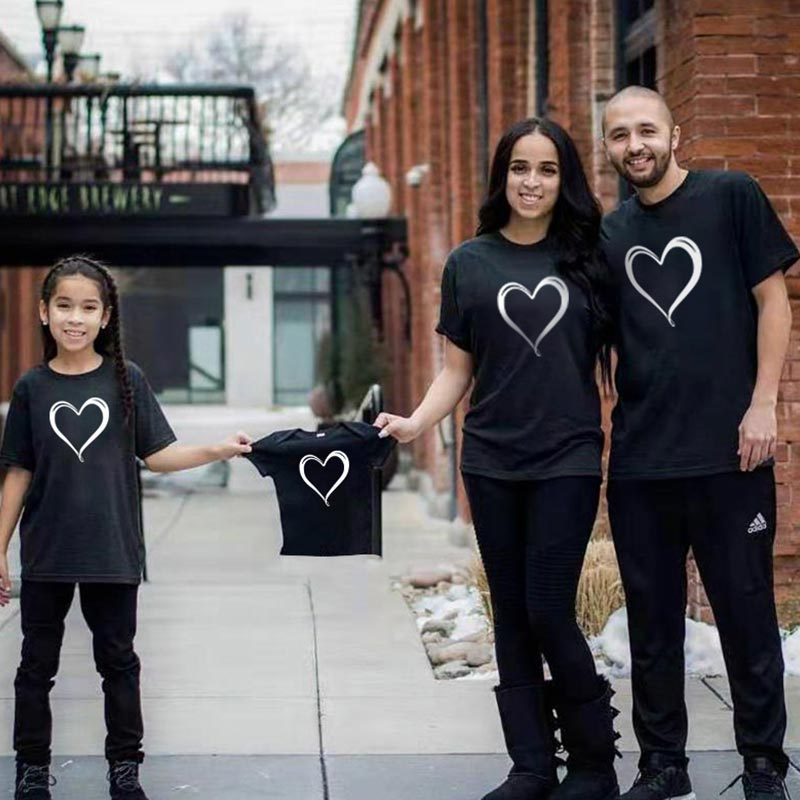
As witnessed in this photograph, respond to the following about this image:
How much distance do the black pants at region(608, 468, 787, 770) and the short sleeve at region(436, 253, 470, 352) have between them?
0.63m

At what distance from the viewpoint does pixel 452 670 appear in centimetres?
784

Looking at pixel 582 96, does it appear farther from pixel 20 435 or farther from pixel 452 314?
pixel 20 435

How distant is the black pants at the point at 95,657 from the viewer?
5.23m

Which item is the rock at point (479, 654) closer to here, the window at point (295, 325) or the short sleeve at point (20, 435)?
the short sleeve at point (20, 435)

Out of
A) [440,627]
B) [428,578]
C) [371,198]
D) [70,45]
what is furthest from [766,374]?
[70,45]

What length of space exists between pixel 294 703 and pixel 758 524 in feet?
8.45

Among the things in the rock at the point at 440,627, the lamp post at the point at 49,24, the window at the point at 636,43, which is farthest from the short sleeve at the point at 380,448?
the lamp post at the point at 49,24

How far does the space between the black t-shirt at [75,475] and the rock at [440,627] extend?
12.7 ft

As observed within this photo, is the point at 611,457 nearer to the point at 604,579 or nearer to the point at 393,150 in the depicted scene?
the point at 604,579

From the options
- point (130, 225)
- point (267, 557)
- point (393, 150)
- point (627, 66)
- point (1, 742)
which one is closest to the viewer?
→ point (1, 742)

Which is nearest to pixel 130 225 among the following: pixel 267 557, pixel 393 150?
pixel 393 150

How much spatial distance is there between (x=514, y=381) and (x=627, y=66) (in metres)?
5.16

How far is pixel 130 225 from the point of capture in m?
19.6

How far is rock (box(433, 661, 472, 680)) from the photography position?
7.78 meters
